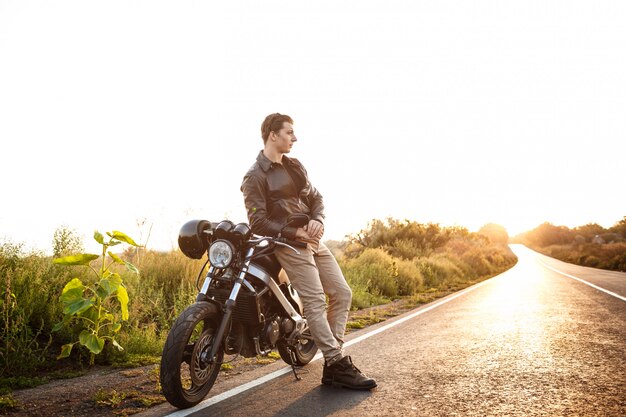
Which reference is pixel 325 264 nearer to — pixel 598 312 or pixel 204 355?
pixel 204 355

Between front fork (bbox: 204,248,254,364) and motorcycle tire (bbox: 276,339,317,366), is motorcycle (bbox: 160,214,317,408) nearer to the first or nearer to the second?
front fork (bbox: 204,248,254,364)

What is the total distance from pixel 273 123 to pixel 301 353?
227 cm

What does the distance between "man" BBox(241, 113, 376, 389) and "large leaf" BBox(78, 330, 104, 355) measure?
1.89 metres

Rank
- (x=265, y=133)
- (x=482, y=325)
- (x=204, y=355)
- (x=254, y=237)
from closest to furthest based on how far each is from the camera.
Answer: (x=204, y=355) < (x=254, y=237) < (x=265, y=133) < (x=482, y=325)

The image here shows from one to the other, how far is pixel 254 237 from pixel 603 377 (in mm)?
3252

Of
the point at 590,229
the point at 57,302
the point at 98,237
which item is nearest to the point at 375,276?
the point at 57,302

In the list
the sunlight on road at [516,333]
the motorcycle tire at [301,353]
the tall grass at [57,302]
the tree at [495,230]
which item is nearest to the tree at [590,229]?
the tree at [495,230]

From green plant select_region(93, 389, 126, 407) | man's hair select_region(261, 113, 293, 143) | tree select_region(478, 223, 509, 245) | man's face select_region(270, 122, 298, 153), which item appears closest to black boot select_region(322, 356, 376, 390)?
green plant select_region(93, 389, 126, 407)

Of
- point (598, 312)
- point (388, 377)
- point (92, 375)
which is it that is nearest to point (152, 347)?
point (92, 375)

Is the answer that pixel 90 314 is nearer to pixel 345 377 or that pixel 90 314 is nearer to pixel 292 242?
pixel 292 242

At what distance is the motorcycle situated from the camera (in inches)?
130

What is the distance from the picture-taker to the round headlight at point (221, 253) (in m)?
3.56

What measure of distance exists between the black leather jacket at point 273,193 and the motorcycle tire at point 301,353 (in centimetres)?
115

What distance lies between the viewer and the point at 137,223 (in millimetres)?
8141
